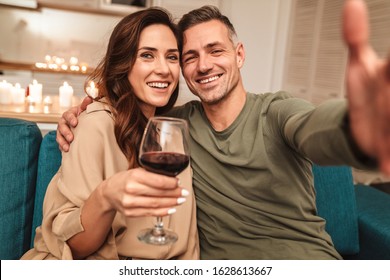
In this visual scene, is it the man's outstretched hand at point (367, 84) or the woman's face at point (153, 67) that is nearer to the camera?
the man's outstretched hand at point (367, 84)

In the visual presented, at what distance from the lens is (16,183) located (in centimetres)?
122

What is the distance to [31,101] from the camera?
239cm

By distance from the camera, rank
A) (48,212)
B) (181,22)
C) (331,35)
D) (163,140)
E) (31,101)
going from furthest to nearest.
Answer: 1. (331,35)
2. (31,101)
3. (181,22)
4. (48,212)
5. (163,140)

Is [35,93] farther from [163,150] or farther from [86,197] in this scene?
[163,150]

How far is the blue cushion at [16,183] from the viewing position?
3.93 ft

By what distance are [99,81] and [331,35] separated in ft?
10.5

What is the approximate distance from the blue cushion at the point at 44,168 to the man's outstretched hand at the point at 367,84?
1.00 metres

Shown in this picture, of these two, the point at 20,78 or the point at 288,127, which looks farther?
the point at 20,78

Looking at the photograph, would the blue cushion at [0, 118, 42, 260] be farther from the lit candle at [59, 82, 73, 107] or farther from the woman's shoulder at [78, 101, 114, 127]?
the lit candle at [59, 82, 73, 107]

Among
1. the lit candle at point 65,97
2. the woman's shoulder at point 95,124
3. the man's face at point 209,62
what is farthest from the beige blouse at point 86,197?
the lit candle at point 65,97

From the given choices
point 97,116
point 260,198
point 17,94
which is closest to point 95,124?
point 97,116

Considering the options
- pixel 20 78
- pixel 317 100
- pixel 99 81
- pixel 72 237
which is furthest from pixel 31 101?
pixel 317 100

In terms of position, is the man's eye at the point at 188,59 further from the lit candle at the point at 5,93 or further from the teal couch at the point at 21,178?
the lit candle at the point at 5,93
